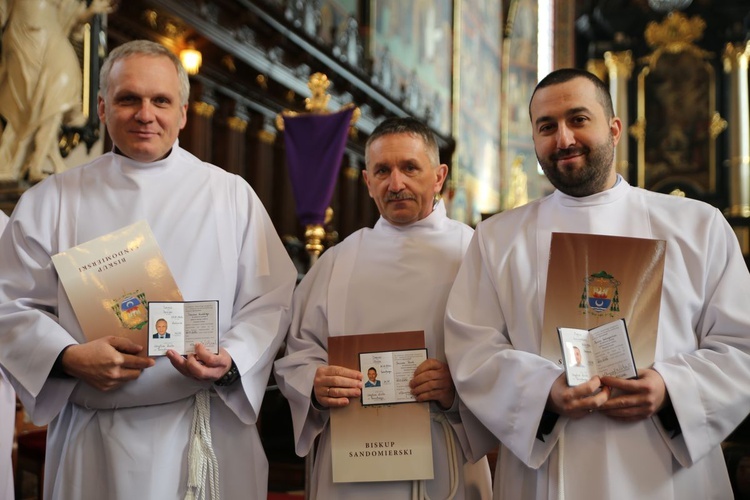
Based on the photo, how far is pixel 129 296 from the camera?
2.63m

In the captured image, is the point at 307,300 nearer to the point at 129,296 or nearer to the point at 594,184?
the point at 129,296

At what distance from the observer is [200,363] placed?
249 cm

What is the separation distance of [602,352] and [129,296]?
4.70 ft

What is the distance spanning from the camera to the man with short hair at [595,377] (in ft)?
8.00

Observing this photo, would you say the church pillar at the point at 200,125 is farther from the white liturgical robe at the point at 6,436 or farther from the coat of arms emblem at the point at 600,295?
the coat of arms emblem at the point at 600,295

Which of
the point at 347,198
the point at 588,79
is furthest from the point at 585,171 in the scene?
the point at 347,198

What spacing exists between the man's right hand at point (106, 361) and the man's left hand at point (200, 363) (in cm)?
10

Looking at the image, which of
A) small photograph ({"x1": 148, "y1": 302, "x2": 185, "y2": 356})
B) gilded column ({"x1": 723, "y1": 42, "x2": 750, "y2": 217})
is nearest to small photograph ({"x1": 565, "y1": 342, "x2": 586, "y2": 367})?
small photograph ({"x1": 148, "y1": 302, "x2": 185, "y2": 356})

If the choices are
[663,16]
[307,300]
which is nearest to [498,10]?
[663,16]

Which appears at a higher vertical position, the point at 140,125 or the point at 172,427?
the point at 140,125

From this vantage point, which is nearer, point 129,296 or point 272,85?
point 129,296

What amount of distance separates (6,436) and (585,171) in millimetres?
2456

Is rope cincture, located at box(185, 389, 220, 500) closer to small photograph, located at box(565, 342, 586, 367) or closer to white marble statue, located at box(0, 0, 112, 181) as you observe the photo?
small photograph, located at box(565, 342, 586, 367)

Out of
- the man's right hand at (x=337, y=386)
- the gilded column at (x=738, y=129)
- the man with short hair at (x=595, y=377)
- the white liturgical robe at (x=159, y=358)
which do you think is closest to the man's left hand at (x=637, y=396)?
the man with short hair at (x=595, y=377)
